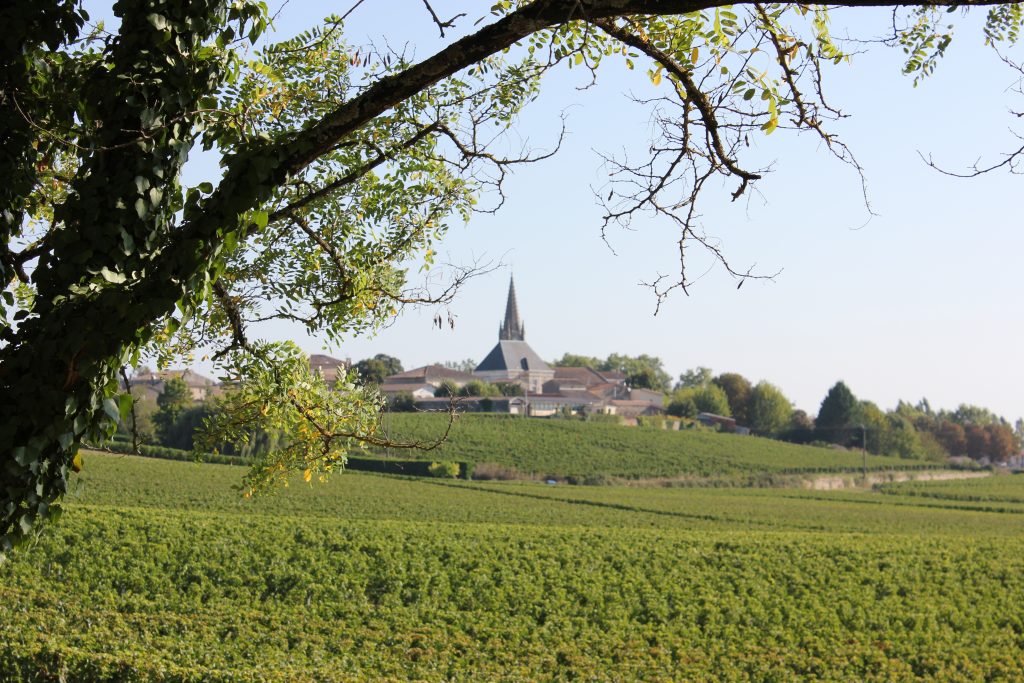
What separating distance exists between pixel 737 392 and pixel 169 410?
270 ft

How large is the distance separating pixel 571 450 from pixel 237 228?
67079mm

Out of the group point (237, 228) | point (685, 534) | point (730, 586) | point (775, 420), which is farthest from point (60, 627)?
point (775, 420)

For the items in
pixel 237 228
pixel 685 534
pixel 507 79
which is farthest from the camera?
pixel 685 534

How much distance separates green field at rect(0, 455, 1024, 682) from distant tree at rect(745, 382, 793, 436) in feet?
296

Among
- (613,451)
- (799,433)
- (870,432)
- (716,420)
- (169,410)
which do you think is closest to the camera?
(169,410)

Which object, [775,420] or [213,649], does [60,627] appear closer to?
[213,649]

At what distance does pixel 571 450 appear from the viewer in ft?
232

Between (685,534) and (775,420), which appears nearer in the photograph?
(685,534)

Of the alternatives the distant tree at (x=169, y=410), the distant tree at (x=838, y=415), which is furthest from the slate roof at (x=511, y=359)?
the distant tree at (x=169, y=410)

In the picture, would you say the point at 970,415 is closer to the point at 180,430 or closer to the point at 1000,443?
the point at 1000,443

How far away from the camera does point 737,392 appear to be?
122 m

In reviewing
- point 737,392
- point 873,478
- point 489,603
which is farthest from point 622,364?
point 489,603

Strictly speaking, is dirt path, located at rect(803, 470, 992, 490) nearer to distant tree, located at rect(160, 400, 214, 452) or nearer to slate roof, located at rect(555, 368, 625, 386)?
distant tree, located at rect(160, 400, 214, 452)

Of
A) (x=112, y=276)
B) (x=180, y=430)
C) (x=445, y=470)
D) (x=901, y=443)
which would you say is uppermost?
(x=901, y=443)
